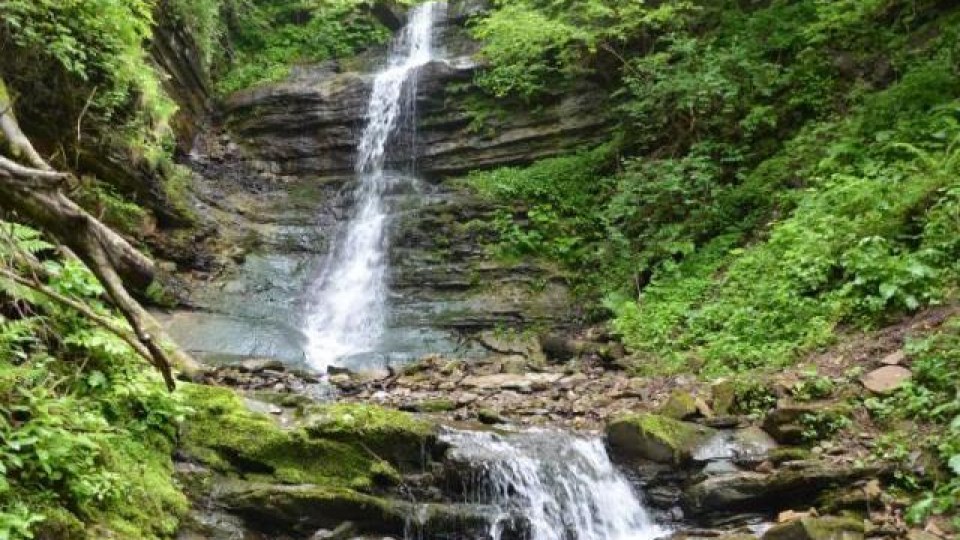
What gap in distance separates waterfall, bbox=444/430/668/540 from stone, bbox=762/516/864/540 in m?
1.29

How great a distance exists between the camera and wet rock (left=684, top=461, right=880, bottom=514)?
5555mm

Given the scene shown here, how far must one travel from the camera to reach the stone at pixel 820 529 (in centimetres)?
488

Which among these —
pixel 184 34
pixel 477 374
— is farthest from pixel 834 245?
pixel 184 34

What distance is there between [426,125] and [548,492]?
11.9 m

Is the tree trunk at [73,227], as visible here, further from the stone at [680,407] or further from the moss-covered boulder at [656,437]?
the stone at [680,407]

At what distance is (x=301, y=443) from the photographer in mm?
5781

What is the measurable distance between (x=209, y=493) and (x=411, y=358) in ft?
19.0

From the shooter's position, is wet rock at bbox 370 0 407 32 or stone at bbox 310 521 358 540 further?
wet rock at bbox 370 0 407 32

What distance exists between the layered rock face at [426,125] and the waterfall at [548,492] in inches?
386

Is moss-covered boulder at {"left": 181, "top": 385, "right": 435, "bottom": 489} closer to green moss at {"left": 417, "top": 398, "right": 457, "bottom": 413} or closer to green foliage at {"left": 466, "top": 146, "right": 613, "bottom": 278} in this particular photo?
green moss at {"left": 417, "top": 398, "right": 457, "bottom": 413}

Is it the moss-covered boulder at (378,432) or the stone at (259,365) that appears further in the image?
the stone at (259,365)

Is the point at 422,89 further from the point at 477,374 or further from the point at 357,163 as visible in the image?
the point at 477,374

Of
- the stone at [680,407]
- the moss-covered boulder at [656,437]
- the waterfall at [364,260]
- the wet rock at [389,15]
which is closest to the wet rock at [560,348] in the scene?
the waterfall at [364,260]

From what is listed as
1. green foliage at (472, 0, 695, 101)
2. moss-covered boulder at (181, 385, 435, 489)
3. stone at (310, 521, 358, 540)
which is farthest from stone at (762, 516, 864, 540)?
green foliage at (472, 0, 695, 101)
